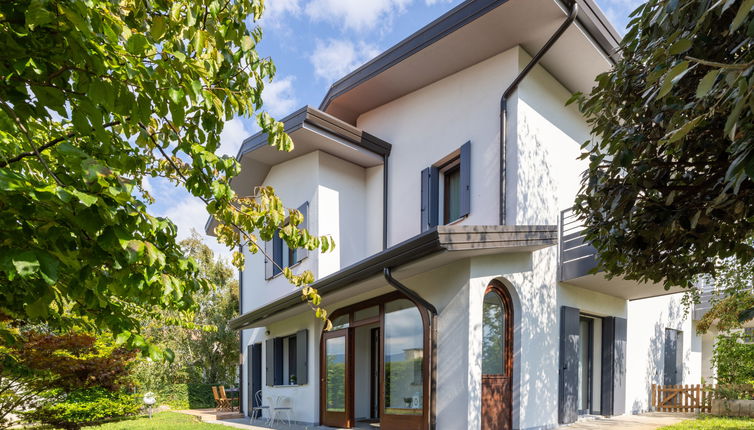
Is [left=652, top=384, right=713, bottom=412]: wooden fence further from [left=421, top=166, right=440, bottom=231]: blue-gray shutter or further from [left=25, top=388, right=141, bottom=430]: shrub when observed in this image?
[left=25, top=388, right=141, bottom=430]: shrub

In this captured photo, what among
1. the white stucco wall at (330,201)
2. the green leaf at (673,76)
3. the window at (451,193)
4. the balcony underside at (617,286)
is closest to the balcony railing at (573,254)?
the balcony underside at (617,286)

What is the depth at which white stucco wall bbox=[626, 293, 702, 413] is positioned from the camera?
11.5 meters

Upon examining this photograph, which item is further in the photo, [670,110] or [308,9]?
[308,9]

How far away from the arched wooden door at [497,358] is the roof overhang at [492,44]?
4158 mm

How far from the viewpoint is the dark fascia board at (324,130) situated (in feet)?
32.2

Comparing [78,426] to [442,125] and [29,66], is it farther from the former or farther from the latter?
[29,66]

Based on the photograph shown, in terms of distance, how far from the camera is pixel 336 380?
10328 millimetres

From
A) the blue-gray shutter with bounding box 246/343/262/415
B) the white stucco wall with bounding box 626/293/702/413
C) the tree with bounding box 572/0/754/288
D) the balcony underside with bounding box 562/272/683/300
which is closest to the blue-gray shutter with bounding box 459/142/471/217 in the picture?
the balcony underside with bounding box 562/272/683/300

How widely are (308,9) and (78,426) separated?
35.0 ft

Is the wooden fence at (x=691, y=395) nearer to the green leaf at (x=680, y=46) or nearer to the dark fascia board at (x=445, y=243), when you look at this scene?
the dark fascia board at (x=445, y=243)

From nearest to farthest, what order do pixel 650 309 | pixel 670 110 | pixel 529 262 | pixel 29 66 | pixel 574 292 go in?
pixel 29 66, pixel 670 110, pixel 529 262, pixel 574 292, pixel 650 309

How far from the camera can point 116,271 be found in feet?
7.56

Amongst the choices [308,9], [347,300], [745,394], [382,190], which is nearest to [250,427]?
[347,300]

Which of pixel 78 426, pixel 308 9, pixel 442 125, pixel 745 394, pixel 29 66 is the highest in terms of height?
pixel 308 9
